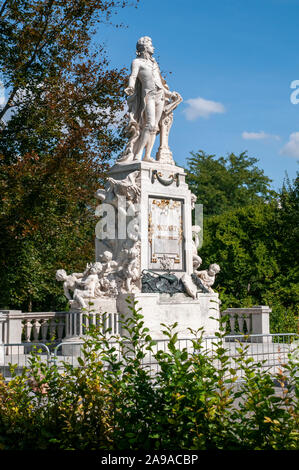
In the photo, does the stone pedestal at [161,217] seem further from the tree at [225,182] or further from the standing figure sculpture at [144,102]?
the tree at [225,182]

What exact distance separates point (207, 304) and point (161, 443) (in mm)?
9864

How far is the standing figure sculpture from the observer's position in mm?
14227

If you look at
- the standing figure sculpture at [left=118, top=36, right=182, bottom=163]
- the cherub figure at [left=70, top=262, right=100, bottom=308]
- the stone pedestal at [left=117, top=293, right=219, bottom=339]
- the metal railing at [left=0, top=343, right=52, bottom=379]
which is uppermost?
the standing figure sculpture at [left=118, top=36, right=182, bottom=163]

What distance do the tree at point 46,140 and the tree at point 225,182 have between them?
798 inches

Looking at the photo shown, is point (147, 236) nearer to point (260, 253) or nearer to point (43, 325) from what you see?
point (43, 325)

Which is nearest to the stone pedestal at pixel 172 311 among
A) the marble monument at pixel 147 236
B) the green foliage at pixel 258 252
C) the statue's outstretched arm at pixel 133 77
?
the marble monument at pixel 147 236

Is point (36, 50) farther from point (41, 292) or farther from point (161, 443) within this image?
point (161, 443)

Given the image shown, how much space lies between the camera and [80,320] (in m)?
12.0

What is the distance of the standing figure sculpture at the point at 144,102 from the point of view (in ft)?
46.7

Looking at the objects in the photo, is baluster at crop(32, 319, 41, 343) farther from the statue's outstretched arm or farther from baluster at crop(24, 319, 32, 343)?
the statue's outstretched arm

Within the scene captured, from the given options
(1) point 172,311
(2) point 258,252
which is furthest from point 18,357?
(2) point 258,252

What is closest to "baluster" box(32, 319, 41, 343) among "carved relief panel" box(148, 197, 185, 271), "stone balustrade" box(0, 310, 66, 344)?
"stone balustrade" box(0, 310, 66, 344)

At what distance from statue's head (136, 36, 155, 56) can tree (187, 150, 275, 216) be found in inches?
1059

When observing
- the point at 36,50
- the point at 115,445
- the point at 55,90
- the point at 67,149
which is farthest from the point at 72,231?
the point at 115,445
